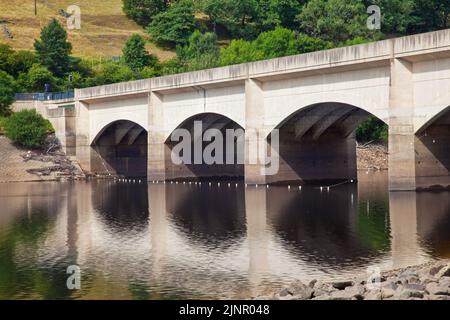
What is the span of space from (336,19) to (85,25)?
39769mm

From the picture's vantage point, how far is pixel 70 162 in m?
87.9

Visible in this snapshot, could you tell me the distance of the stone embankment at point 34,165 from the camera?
82.9 m

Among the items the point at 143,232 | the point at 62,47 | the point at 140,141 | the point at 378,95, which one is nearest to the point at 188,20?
the point at 62,47

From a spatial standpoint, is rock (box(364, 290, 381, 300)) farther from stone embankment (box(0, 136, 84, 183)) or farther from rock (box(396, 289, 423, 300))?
stone embankment (box(0, 136, 84, 183))

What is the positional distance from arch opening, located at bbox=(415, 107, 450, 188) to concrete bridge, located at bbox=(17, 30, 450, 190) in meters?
0.06

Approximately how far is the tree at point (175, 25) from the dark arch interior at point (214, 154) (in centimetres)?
5740

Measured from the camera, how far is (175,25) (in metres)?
136

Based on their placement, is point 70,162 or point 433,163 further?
point 70,162

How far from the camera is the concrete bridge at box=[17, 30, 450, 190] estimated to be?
171 ft

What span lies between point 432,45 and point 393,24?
85.2 m

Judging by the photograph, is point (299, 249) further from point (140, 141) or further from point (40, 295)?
point (140, 141)

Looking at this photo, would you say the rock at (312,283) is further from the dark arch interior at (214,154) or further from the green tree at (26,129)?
the green tree at (26,129)

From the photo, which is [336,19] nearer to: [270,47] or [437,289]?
[270,47]

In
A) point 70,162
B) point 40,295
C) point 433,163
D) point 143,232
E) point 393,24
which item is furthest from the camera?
point 393,24
